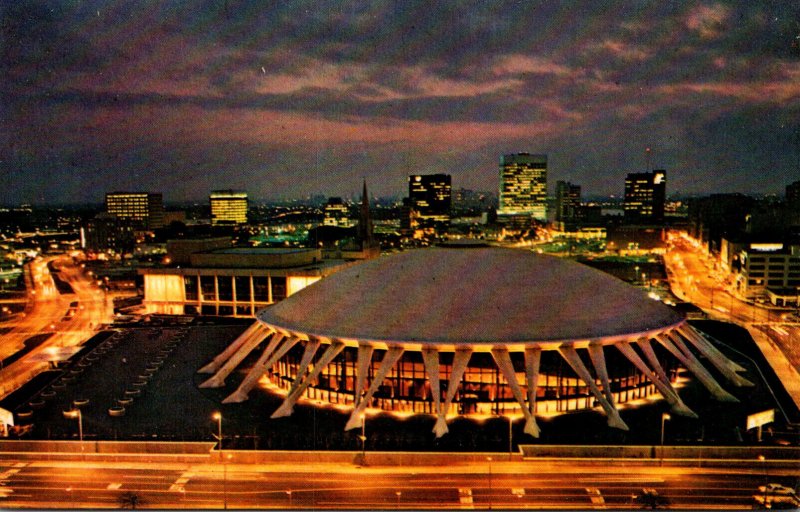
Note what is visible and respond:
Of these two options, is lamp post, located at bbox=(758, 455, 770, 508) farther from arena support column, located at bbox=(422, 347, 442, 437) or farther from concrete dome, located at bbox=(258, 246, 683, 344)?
arena support column, located at bbox=(422, 347, 442, 437)

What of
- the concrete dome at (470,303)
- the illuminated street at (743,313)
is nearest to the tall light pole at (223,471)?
the concrete dome at (470,303)

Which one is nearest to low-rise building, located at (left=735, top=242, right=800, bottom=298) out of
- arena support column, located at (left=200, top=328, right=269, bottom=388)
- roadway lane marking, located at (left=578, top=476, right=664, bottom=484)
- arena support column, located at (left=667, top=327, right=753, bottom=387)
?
arena support column, located at (left=667, top=327, right=753, bottom=387)

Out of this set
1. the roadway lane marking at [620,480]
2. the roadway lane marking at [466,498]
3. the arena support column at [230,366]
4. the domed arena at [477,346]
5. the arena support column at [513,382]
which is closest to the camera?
the roadway lane marking at [466,498]

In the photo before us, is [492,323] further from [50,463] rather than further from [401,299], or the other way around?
[50,463]

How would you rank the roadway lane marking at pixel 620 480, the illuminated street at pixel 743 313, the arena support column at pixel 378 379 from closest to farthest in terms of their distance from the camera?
the roadway lane marking at pixel 620 480, the arena support column at pixel 378 379, the illuminated street at pixel 743 313

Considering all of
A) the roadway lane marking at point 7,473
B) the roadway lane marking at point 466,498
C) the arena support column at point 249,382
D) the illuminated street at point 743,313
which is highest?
the arena support column at point 249,382

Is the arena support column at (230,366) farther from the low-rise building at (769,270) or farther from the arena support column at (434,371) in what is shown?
the low-rise building at (769,270)
